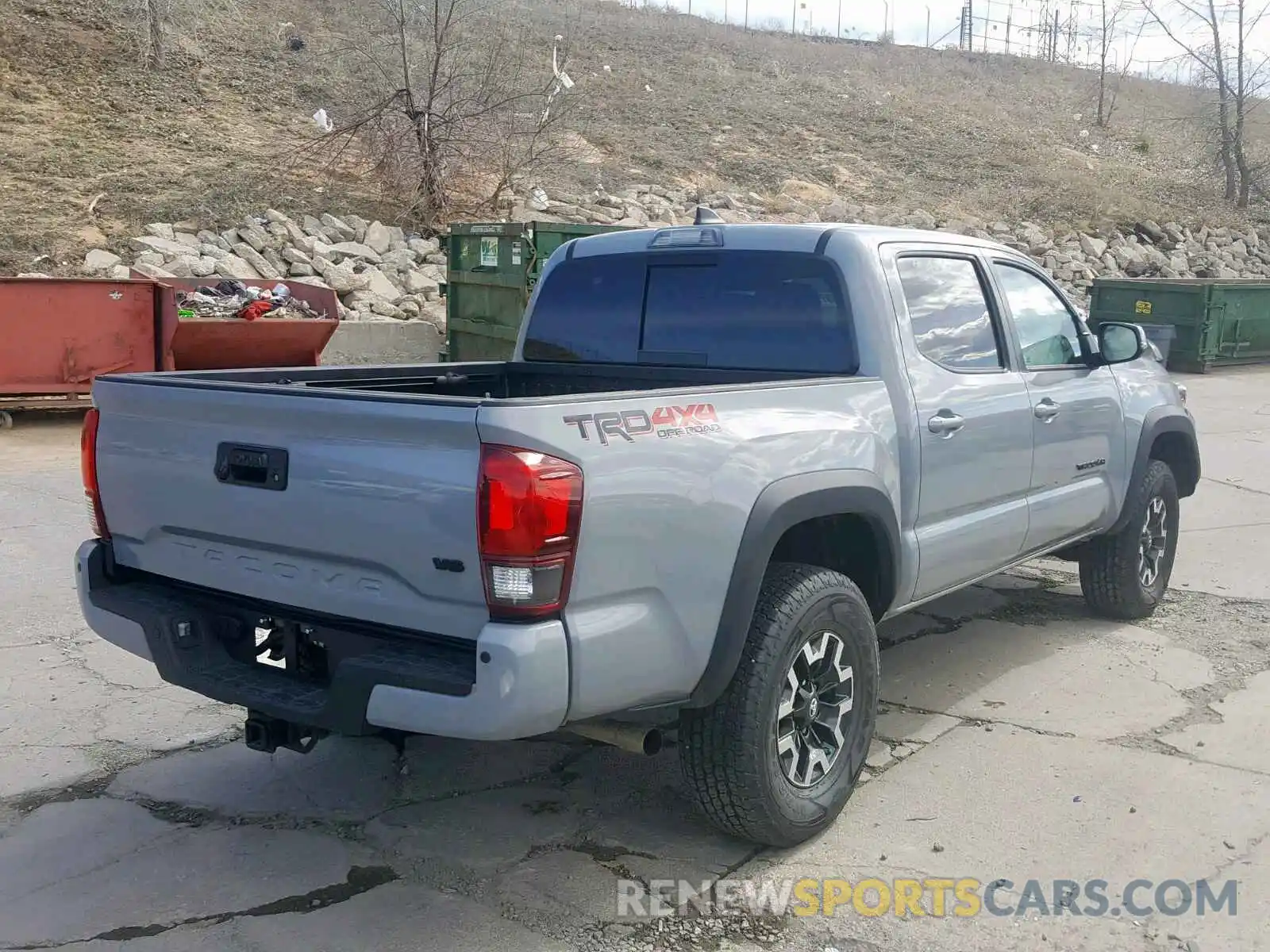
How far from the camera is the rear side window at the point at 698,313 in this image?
14.7 feet

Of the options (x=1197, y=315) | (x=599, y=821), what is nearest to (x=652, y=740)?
(x=599, y=821)

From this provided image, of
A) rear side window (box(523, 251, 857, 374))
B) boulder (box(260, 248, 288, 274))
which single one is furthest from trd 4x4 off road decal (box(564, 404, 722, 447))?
boulder (box(260, 248, 288, 274))

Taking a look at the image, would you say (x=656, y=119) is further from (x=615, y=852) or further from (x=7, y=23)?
(x=615, y=852)

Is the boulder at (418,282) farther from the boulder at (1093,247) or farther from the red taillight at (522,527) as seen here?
the boulder at (1093,247)

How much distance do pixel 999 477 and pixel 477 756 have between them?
7.94ft

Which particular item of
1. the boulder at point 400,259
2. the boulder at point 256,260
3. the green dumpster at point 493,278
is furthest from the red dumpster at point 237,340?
the boulder at point 400,259

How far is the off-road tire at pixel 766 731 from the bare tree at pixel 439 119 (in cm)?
1758

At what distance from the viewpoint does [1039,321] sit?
5516mm

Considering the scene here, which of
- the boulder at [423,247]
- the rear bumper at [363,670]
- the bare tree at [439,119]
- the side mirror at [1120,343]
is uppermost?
the bare tree at [439,119]

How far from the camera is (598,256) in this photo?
5082mm

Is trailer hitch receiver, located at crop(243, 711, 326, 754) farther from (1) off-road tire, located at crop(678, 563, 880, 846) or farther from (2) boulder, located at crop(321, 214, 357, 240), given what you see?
(2) boulder, located at crop(321, 214, 357, 240)

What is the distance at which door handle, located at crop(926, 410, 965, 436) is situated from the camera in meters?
4.45

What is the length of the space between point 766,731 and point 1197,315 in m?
19.0

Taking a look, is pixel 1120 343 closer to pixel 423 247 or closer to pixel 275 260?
pixel 275 260
